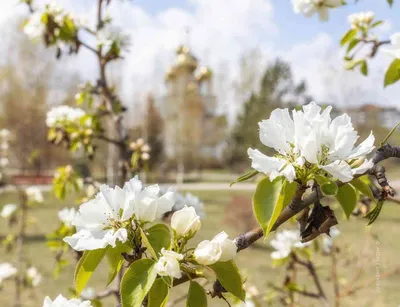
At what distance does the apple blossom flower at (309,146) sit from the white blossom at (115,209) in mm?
105

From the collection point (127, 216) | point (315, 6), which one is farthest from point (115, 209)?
point (315, 6)

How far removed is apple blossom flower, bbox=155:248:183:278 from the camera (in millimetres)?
412

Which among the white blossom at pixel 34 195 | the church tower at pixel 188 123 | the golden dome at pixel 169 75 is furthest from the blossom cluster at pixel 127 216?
the church tower at pixel 188 123

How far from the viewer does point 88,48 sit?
1.51 metres

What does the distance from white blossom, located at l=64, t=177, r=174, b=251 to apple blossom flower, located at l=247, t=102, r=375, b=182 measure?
4.1 inches

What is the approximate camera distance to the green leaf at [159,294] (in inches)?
16.7

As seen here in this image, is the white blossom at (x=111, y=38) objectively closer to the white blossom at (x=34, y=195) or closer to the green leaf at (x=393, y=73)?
the green leaf at (x=393, y=73)

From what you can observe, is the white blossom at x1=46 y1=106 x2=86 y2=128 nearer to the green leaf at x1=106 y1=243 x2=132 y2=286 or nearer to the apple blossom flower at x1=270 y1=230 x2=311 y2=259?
the apple blossom flower at x1=270 y1=230 x2=311 y2=259

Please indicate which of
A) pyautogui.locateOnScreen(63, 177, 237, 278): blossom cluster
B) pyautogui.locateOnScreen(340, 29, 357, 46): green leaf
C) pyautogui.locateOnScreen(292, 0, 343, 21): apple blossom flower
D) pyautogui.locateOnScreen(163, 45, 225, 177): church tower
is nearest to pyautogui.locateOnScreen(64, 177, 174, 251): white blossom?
pyautogui.locateOnScreen(63, 177, 237, 278): blossom cluster

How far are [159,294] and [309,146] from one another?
179 mm

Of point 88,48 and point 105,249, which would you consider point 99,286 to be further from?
point 105,249

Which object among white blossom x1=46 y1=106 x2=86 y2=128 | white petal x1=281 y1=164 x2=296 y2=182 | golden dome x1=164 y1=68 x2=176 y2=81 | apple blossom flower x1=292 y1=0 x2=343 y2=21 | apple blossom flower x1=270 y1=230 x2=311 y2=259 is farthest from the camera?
golden dome x1=164 y1=68 x2=176 y2=81

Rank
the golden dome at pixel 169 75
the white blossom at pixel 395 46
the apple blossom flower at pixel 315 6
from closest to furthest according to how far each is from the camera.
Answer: the white blossom at pixel 395 46, the apple blossom flower at pixel 315 6, the golden dome at pixel 169 75

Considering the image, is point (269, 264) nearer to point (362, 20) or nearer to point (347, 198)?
point (362, 20)
